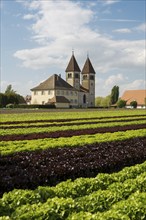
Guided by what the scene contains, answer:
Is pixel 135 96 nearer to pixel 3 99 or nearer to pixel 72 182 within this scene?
pixel 3 99

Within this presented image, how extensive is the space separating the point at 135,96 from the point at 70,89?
89.9 feet

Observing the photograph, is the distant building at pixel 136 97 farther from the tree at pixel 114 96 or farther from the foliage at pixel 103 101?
the foliage at pixel 103 101

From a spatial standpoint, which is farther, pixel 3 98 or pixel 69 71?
pixel 69 71

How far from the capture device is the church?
103 m

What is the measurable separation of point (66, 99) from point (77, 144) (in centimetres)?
8655

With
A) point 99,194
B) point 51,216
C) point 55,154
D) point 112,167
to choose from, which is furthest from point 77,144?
point 51,216

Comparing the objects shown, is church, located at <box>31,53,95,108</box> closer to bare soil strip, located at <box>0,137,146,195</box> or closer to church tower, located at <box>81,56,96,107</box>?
church tower, located at <box>81,56,96,107</box>

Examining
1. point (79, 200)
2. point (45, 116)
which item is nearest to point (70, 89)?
point (45, 116)

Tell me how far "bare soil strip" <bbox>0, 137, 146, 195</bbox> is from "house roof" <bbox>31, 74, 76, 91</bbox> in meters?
91.6

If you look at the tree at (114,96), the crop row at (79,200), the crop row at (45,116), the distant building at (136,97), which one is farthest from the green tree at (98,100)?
the crop row at (79,200)

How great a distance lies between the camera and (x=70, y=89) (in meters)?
109

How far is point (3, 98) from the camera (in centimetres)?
8625

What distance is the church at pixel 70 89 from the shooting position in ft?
338

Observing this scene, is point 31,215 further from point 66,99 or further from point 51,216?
point 66,99
